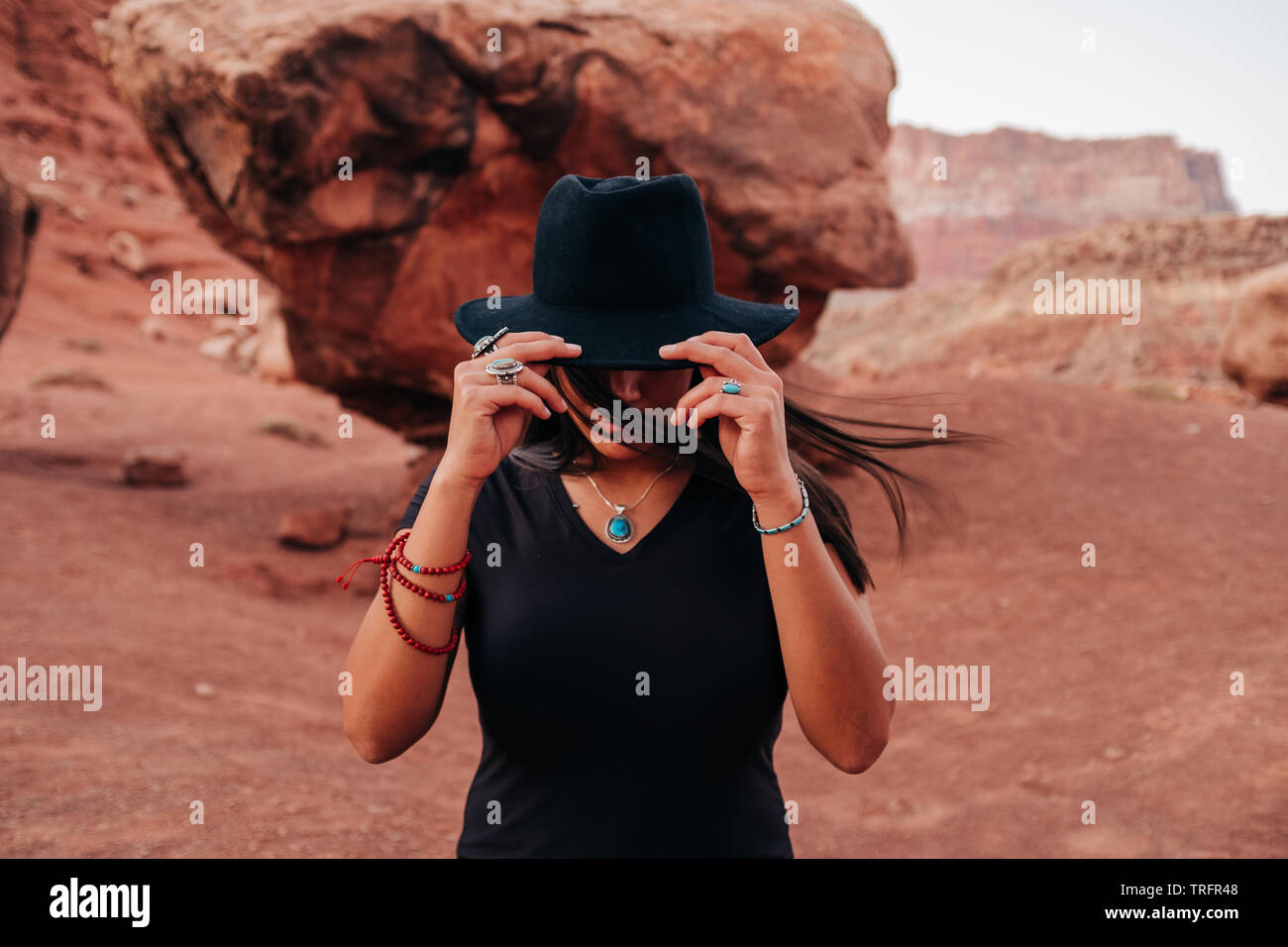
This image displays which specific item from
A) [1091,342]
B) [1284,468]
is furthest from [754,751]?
[1091,342]

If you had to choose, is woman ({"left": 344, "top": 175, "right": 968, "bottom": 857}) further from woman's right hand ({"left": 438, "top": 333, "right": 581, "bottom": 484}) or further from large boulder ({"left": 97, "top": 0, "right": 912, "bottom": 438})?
large boulder ({"left": 97, "top": 0, "right": 912, "bottom": 438})

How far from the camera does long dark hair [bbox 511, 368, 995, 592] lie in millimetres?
1708

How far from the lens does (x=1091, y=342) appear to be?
27.9 metres

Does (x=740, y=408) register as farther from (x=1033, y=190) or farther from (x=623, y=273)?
(x=1033, y=190)

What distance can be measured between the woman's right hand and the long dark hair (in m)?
0.18

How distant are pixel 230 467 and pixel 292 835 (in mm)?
8914

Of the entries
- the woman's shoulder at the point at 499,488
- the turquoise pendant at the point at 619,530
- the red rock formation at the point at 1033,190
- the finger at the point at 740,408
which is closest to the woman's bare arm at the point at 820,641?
the finger at the point at 740,408

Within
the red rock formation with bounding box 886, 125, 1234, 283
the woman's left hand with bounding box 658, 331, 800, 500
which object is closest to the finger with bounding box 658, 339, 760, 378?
the woman's left hand with bounding box 658, 331, 800, 500

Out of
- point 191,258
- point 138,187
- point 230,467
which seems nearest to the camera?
point 230,467

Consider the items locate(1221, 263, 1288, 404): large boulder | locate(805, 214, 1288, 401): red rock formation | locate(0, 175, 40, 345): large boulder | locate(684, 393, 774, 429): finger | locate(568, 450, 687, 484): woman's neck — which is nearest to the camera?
locate(684, 393, 774, 429): finger

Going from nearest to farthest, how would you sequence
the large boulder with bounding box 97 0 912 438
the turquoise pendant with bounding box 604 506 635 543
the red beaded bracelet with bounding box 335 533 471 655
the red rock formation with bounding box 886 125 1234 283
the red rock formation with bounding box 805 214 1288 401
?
the red beaded bracelet with bounding box 335 533 471 655, the turquoise pendant with bounding box 604 506 635 543, the large boulder with bounding box 97 0 912 438, the red rock formation with bounding box 805 214 1288 401, the red rock formation with bounding box 886 125 1234 283

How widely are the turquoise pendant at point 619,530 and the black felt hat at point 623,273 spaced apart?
29 centimetres

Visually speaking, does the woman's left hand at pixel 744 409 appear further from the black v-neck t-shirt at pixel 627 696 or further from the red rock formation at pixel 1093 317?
the red rock formation at pixel 1093 317

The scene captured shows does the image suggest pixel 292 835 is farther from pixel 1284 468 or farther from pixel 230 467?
pixel 1284 468
